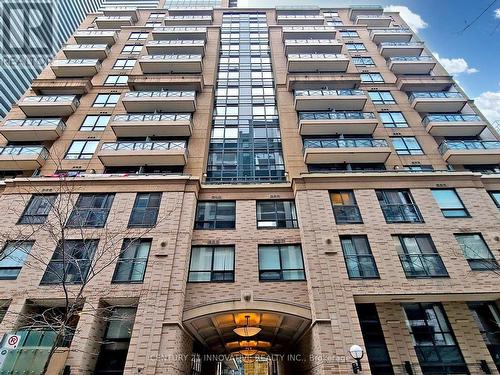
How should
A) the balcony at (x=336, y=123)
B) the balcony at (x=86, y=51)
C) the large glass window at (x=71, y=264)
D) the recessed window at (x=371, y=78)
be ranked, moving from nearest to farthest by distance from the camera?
the large glass window at (x=71, y=264) < the balcony at (x=336, y=123) < the recessed window at (x=371, y=78) < the balcony at (x=86, y=51)

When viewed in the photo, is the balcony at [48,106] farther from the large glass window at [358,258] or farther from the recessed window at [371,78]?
the recessed window at [371,78]

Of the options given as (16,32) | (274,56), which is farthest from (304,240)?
(16,32)

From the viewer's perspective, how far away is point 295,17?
3644 centimetres

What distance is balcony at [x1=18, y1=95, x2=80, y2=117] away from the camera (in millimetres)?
22797

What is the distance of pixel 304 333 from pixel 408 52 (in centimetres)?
2867

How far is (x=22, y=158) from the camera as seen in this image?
19.0m

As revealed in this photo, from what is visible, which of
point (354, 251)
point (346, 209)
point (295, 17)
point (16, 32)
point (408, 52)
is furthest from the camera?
point (16, 32)

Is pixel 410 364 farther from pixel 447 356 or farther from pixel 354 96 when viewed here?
pixel 354 96

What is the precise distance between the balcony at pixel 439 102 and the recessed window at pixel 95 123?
974 inches

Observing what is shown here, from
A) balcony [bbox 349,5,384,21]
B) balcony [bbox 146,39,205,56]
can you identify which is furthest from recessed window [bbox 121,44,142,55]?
balcony [bbox 349,5,384,21]

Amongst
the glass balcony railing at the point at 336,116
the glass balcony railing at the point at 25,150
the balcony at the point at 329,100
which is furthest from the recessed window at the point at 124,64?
the glass balcony railing at the point at 336,116

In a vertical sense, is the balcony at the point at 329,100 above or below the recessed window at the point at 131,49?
below

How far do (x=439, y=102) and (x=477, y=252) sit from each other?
13.8 metres

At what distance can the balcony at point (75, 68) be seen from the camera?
26781mm
